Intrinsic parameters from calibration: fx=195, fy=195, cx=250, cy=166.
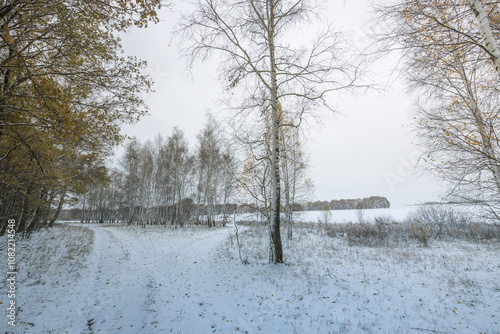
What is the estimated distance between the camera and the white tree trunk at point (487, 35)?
10.2 feet

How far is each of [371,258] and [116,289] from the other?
8.90 metres

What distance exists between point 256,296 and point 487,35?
6.53 meters

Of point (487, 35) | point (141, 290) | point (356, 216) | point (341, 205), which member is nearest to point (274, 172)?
point (141, 290)

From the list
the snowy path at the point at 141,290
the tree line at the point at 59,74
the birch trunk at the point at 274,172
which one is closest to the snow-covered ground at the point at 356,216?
the birch trunk at the point at 274,172

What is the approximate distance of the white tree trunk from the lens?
311 cm

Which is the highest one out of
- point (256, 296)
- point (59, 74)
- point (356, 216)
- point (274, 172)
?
point (59, 74)

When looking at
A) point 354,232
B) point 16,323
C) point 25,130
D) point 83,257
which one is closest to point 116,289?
point 16,323

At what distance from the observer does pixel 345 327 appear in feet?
11.0

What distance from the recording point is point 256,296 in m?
4.63

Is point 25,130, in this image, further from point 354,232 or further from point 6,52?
point 354,232

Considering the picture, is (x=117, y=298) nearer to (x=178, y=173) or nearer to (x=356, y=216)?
(x=178, y=173)

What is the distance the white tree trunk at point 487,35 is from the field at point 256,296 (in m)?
4.37

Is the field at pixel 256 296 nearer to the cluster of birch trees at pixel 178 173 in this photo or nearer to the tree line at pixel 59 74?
the tree line at pixel 59 74

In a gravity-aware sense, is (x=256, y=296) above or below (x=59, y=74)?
below
